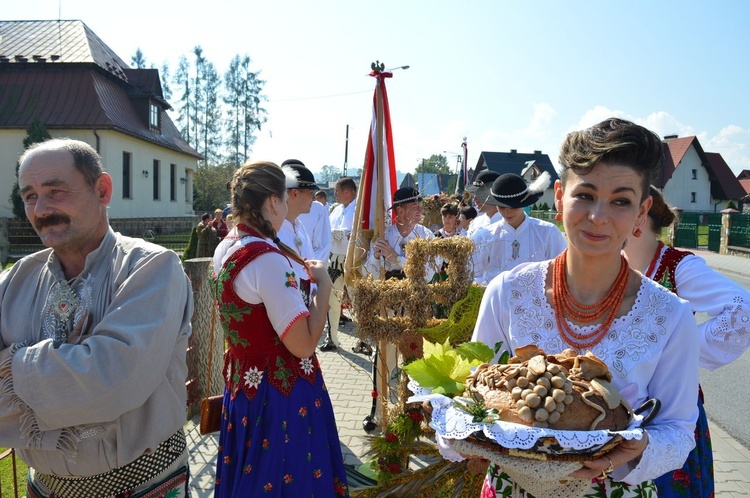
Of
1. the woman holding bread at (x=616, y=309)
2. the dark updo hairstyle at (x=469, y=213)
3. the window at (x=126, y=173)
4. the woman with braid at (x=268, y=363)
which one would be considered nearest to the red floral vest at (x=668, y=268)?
the woman holding bread at (x=616, y=309)

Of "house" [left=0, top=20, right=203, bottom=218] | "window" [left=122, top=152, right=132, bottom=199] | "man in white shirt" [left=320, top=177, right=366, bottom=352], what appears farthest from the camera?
"window" [left=122, top=152, right=132, bottom=199]

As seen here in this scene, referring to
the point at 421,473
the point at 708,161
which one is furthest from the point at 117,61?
the point at 708,161

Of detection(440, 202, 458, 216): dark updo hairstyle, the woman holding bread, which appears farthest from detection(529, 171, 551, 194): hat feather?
detection(440, 202, 458, 216): dark updo hairstyle

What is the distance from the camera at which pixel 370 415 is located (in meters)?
5.20

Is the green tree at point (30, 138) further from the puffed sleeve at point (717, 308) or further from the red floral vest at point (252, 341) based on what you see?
the puffed sleeve at point (717, 308)

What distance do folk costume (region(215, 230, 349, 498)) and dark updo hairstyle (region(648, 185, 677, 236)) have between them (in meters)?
1.85

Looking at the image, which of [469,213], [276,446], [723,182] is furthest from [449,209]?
[723,182]

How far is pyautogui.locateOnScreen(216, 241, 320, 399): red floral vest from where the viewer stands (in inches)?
104

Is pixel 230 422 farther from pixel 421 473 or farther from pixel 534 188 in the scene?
pixel 534 188

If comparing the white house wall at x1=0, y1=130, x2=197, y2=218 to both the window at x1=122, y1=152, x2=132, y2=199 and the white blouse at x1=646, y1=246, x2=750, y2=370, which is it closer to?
the window at x1=122, y1=152, x2=132, y2=199

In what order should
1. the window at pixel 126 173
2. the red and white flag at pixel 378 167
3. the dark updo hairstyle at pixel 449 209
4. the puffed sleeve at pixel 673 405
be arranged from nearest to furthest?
the puffed sleeve at pixel 673 405, the red and white flag at pixel 378 167, the dark updo hairstyle at pixel 449 209, the window at pixel 126 173

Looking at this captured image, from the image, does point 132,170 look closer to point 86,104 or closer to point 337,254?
point 86,104

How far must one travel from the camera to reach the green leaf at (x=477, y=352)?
174 cm

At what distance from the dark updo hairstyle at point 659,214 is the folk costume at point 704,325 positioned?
0.17 meters
